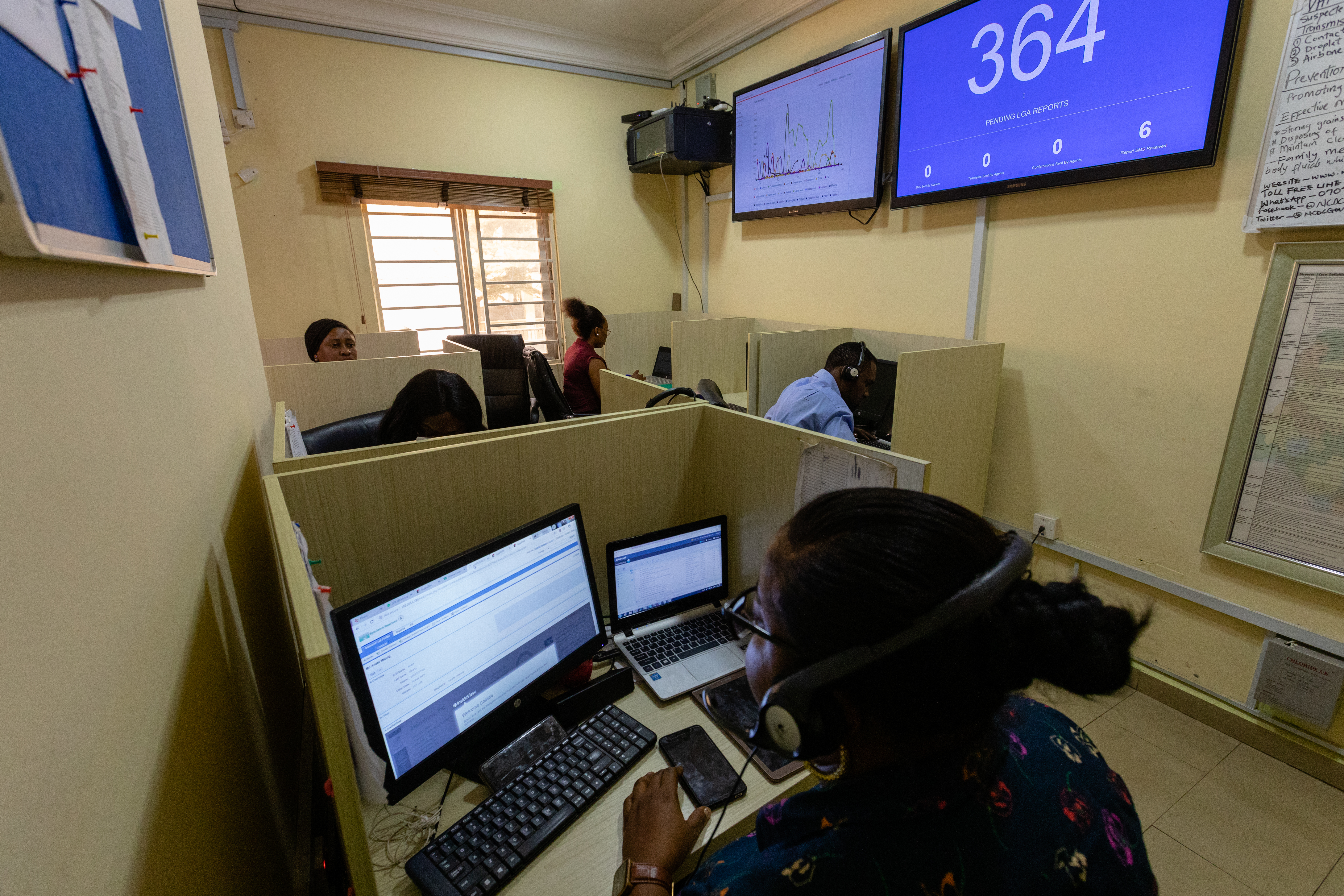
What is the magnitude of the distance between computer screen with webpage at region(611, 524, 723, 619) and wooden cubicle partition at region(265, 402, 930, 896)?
0.24 feet

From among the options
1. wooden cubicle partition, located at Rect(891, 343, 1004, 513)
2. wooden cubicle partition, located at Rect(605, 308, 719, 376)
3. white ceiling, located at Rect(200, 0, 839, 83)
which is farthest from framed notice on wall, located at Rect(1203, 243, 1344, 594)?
wooden cubicle partition, located at Rect(605, 308, 719, 376)

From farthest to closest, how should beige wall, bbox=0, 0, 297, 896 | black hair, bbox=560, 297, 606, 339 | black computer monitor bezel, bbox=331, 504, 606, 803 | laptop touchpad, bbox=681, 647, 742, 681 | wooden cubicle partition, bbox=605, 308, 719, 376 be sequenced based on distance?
wooden cubicle partition, bbox=605, 308, 719, 376
black hair, bbox=560, 297, 606, 339
laptop touchpad, bbox=681, 647, 742, 681
black computer monitor bezel, bbox=331, 504, 606, 803
beige wall, bbox=0, 0, 297, 896

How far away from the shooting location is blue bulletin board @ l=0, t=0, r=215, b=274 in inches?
17.4

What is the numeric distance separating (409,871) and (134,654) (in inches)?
18.5

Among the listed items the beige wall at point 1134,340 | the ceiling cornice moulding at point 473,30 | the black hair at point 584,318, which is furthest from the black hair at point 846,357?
the ceiling cornice moulding at point 473,30

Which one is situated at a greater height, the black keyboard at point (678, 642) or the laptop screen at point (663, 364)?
the laptop screen at point (663, 364)

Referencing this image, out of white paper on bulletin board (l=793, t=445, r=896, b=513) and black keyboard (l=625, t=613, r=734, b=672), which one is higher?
white paper on bulletin board (l=793, t=445, r=896, b=513)

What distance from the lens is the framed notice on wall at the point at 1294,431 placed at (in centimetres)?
170

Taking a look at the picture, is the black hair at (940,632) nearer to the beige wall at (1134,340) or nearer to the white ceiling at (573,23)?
the beige wall at (1134,340)

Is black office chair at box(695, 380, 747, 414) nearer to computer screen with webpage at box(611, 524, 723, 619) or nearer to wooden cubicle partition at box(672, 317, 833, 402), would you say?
computer screen with webpage at box(611, 524, 723, 619)

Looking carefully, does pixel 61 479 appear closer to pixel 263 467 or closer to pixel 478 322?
pixel 263 467

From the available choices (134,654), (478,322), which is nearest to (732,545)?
(134,654)

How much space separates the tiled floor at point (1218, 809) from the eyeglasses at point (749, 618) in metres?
1.08

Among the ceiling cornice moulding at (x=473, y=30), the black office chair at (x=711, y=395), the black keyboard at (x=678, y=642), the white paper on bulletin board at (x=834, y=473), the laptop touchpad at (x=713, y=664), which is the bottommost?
the laptop touchpad at (x=713, y=664)
